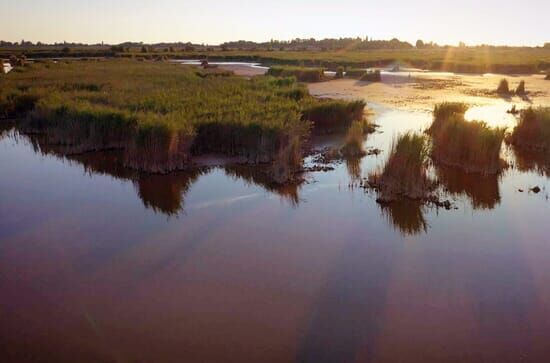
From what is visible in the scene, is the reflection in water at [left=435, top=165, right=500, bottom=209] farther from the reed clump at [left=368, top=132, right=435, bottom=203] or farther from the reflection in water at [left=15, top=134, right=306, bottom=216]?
the reflection in water at [left=15, top=134, right=306, bottom=216]

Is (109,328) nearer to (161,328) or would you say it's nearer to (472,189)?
(161,328)

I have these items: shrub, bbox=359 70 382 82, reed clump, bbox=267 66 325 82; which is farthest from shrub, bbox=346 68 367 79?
reed clump, bbox=267 66 325 82

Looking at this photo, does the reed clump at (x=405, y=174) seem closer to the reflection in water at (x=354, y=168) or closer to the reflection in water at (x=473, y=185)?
the reflection in water at (x=473, y=185)

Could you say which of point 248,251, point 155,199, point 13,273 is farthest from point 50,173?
point 248,251

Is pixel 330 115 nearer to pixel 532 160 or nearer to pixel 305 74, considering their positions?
pixel 532 160

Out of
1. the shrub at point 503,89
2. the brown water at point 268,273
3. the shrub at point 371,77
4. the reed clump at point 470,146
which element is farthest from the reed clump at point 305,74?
the brown water at point 268,273

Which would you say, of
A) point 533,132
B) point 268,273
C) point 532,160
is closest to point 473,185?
point 532,160
